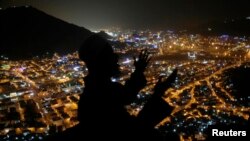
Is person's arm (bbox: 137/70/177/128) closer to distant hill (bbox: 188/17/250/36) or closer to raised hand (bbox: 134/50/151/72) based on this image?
raised hand (bbox: 134/50/151/72)

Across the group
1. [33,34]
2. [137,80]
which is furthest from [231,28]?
[137,80]

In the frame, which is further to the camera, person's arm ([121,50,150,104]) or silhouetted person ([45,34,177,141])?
person's arm ([121,50,150,104])

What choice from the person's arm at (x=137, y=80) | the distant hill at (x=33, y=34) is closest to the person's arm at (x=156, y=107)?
the person's arm at (x=137, y=80)

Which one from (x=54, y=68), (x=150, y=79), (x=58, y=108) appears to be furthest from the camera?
(x=54, y=68)

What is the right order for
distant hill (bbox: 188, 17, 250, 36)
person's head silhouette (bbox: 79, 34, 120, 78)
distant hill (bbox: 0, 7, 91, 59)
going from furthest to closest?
distant hill (bbox: 188, 17, 250, 36) < distant hill (bbox: 0, 7, 91, 59) < person's head silhouette (bbox: 79, 34, 120, 78)

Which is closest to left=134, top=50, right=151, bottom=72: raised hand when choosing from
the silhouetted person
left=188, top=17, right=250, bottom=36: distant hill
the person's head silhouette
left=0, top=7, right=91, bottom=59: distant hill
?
the silhouetted person

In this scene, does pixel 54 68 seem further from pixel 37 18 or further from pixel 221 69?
pixel 37 18

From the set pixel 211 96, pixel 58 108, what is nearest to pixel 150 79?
pixel 211 96
